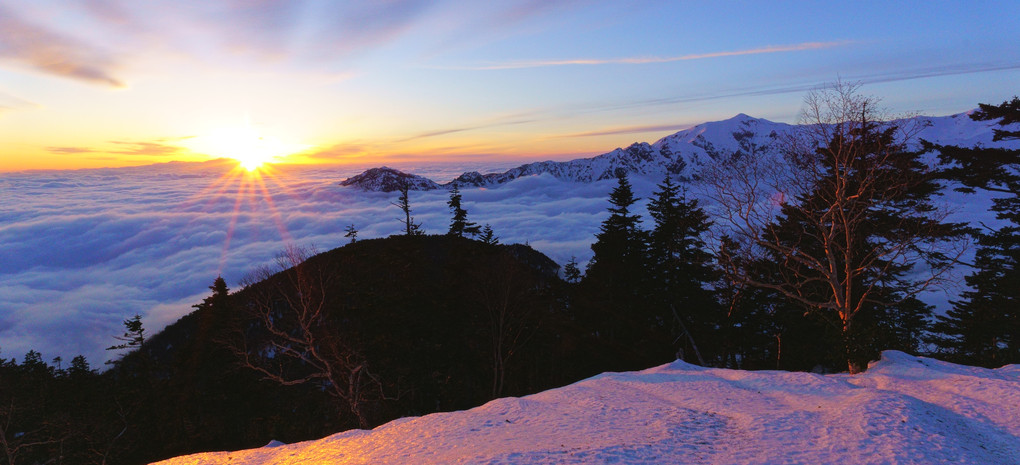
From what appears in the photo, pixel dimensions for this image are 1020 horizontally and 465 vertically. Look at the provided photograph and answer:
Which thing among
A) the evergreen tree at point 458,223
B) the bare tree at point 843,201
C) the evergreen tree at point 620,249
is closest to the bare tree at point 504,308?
the evergreen tree at point 620,249

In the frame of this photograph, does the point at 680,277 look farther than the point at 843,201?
Yes

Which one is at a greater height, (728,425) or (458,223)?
(458,223)

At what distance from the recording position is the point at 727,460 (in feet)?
27.8

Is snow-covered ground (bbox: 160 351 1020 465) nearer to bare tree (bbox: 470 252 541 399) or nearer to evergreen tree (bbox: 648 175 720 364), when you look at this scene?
evergreen tree (bbox: 648 175 720 364)

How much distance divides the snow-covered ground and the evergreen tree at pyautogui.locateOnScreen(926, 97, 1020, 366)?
42.1 ft

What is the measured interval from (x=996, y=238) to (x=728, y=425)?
27.0 metres

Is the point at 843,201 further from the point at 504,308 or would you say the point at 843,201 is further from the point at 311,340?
the point at 311,340

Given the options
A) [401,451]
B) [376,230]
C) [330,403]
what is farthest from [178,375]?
[376,230]

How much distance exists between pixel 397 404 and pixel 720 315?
24.0m

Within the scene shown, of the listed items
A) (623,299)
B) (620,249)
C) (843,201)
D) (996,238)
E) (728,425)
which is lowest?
(623,299)

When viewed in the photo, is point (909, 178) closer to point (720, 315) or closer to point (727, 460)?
point (720, 315)

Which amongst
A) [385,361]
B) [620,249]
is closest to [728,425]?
[620,249]

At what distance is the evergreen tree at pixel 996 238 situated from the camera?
21.9 meters

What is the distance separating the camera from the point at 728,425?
1043 centimetres
